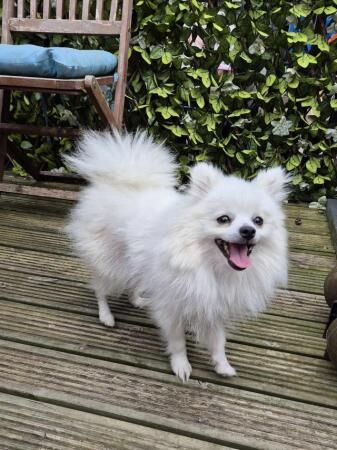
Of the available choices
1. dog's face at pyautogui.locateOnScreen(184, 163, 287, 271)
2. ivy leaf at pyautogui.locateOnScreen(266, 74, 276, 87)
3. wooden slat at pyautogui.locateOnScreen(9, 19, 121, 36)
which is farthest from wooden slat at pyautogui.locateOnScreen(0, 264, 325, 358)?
ivy leaf at pyautogui.locateOnScreen(266, 74, 276, 87)

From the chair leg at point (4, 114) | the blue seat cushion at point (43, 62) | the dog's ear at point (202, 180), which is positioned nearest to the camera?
the dog's ear at point (202, 180)

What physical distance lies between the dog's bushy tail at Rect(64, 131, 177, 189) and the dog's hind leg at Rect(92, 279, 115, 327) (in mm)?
423

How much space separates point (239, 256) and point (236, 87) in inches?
84.2

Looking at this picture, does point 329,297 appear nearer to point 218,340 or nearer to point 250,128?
point 218,340

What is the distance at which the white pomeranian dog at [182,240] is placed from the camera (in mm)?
1342

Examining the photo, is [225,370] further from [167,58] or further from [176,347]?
[167,58]

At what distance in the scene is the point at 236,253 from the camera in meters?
1.32

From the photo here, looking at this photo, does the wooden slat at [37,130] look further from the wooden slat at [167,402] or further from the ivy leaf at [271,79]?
the wooden slat at [167,402]

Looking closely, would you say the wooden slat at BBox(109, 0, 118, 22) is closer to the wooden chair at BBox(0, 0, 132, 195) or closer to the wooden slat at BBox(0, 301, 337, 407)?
the wooden chair at BBox(0, 0, 132, 195)

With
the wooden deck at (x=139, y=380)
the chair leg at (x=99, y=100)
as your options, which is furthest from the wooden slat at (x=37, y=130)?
the wooden deck at (x=139, y=380)

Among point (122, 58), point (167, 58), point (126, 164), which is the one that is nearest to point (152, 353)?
point (126, 164)

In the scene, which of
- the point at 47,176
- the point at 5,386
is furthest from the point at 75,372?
the point at 47,176

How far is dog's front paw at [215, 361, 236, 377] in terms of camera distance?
4.90 feet

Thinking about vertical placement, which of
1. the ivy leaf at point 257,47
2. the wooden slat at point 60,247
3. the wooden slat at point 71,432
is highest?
the ivy leaf at point 257,47
